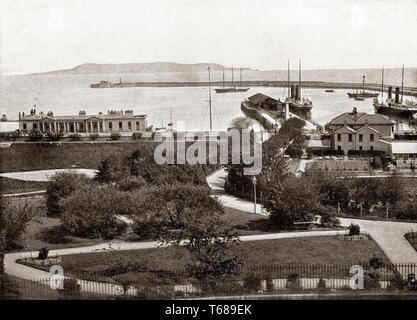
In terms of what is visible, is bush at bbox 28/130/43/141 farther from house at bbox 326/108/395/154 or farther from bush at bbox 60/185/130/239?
house at bbox 326/108/395/154

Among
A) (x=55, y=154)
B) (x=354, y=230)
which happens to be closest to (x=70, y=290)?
(x=354, y=230)

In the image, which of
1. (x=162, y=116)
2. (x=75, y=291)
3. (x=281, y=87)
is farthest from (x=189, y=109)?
(x=281, y=87)

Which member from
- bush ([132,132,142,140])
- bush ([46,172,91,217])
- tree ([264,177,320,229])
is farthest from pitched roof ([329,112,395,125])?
bush ([46,172,91,217])

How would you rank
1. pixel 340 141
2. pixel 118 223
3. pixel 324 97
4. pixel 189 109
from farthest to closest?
pixel 324 97
pixel 189 109
pixel 340 141
pixel 118 223

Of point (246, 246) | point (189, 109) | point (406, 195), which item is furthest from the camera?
point (189, 109)

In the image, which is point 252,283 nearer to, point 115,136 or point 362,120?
point 115,136

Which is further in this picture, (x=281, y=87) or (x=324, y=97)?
(x=281, y=87)
